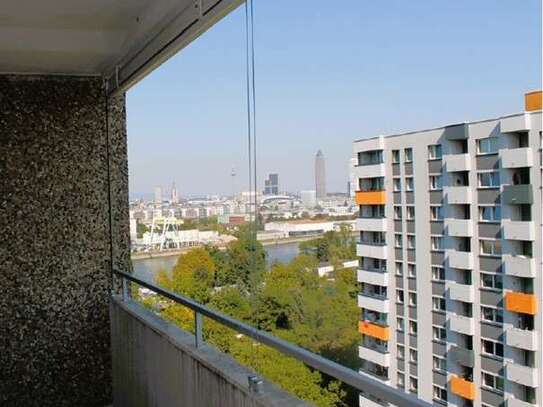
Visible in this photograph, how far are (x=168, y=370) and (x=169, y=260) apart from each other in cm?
64

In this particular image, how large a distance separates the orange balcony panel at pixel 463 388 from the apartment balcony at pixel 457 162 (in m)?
0.42

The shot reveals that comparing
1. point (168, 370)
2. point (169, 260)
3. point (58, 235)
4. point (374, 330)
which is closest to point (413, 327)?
point (374, 330)

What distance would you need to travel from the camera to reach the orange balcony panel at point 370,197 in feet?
4.85

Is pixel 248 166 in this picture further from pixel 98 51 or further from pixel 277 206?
pixel 98 51

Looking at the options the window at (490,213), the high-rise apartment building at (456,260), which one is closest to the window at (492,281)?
the high-rise apartment building at (456,260)

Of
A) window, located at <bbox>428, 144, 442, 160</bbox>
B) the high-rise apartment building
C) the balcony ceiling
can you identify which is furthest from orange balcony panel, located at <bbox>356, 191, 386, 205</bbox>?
the balcony ceiling

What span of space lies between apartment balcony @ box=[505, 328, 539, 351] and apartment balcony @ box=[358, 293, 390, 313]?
15.0 inches

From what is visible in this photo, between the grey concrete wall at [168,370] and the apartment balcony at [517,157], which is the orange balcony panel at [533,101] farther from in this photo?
the grey concrete wall at [168,370]

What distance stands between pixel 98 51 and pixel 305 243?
2.53 meters

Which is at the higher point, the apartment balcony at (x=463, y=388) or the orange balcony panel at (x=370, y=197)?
→ the orange balcony panel at (x=370, y=197)

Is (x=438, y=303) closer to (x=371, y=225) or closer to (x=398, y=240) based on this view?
(x=398, y=240)

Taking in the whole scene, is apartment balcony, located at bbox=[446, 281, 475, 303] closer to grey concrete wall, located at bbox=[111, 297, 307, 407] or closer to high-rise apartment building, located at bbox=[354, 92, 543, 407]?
high-rise apartment building, located at bbox=[354, 92, 543, 407]

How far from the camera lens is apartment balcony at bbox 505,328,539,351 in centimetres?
103

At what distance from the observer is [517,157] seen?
1.07 metres
